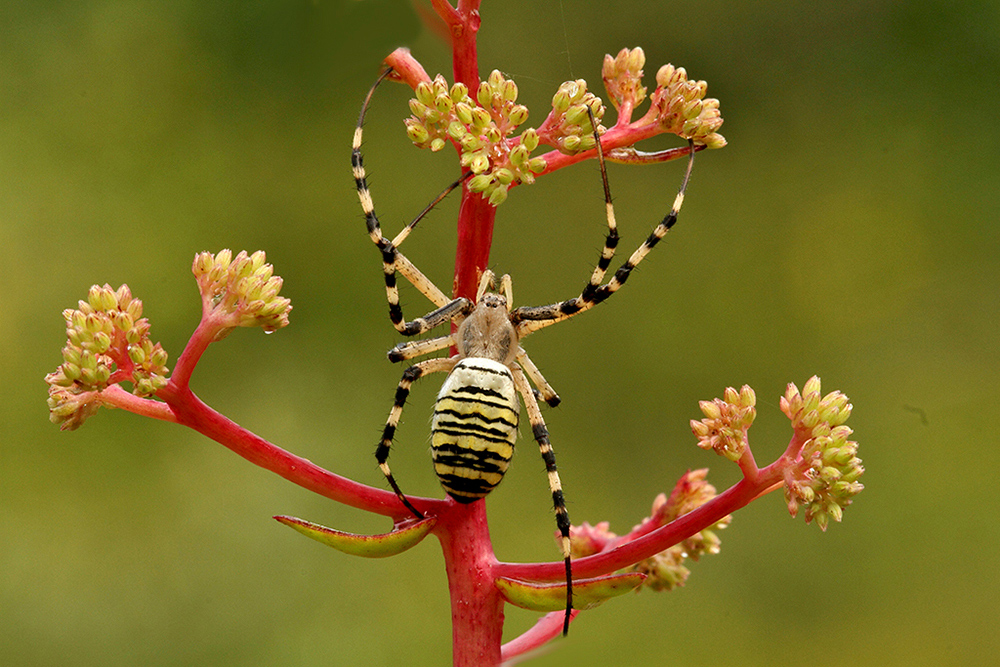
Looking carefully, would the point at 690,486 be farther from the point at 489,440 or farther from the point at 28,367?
the point at 28,367

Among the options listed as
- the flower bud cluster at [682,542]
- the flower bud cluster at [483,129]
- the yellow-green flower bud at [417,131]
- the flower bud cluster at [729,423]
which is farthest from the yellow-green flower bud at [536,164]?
the flower bud cluster at [682,542]

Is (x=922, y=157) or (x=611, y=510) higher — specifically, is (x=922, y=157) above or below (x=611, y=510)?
above

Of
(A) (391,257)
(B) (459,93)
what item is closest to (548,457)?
(A) (391,257)

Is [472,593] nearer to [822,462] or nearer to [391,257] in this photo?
[822,462]

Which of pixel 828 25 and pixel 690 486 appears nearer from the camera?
pixel 690 486

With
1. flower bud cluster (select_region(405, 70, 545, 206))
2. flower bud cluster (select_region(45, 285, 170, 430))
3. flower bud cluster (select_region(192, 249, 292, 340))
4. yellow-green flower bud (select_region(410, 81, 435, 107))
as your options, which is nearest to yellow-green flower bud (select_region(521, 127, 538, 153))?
flower bud cluster (select_region(405, 70, 545, 206))

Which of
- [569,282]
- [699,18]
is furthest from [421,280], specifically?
[699,18]

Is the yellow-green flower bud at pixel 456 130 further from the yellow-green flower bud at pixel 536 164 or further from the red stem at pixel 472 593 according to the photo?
the red stem at pixel 472 593
